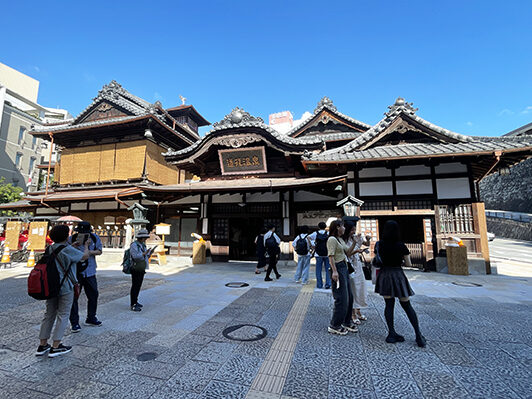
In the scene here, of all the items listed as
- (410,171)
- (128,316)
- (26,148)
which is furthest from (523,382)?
(26,148)

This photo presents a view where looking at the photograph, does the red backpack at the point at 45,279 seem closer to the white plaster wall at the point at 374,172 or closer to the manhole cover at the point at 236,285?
the manhole cover at the point at 236,285

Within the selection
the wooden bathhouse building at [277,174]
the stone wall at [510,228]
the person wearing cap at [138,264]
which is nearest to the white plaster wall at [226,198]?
the wooden bathhouse building at [277,174]

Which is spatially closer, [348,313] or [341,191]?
[348,313]

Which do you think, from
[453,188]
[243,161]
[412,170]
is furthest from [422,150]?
[243,161]

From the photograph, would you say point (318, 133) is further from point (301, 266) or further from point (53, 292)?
point (53, 292)

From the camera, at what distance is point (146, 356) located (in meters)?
3.25

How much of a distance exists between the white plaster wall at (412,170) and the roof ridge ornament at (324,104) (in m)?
8.39

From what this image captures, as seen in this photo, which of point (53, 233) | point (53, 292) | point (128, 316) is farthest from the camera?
point (128, 316)

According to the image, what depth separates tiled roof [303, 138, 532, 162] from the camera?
8992 mm

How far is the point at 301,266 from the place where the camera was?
802cm

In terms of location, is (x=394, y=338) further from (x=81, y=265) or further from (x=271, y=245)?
(x=81, y=265)

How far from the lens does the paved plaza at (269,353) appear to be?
8.47ft

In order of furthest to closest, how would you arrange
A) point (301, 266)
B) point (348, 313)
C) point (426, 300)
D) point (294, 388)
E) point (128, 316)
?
point (301, 266) → point (426, 300) → point (128, 316) → point (348, 313) → point (294, 388)

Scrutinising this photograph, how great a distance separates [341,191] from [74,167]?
19.0 metres
